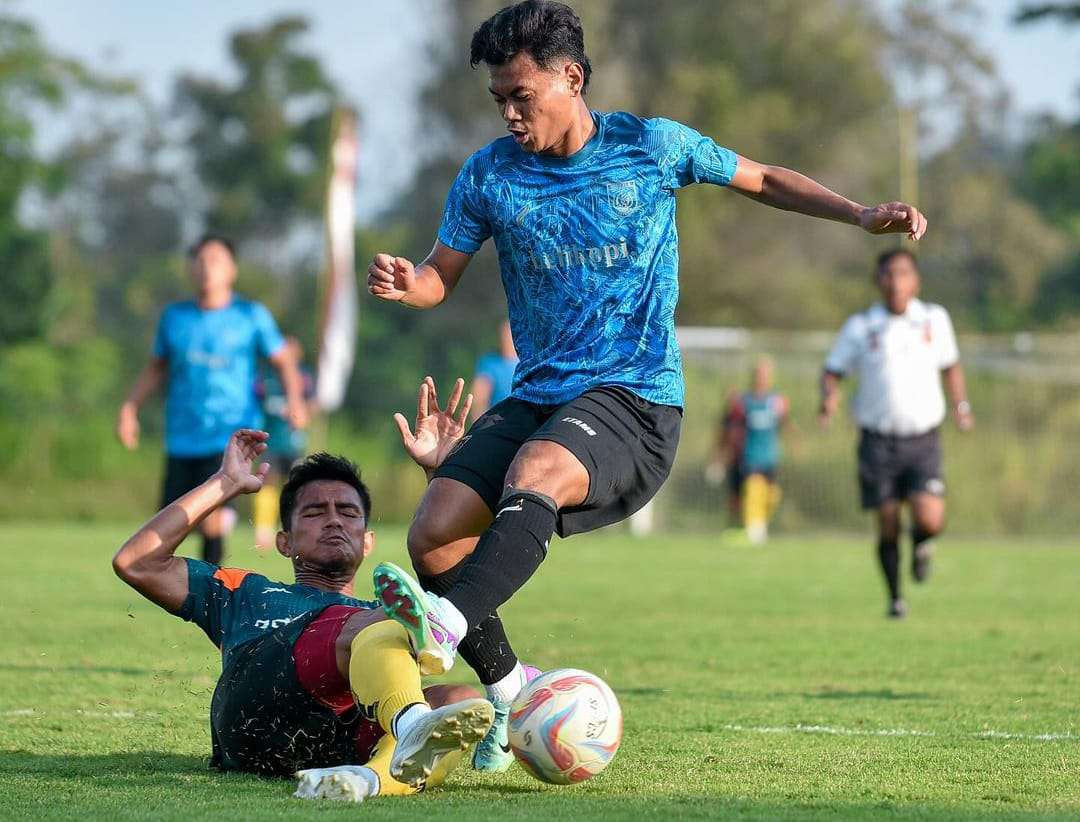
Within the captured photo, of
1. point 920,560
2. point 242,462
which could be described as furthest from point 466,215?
point 920,560

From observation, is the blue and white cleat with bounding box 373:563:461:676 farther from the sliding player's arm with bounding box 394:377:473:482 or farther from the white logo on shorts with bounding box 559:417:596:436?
the sliding player's arm with bounding box 394:377:473:482

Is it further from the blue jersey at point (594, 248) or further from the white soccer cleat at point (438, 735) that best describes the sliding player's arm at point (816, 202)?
the white soccer cleat at point (438, 735)

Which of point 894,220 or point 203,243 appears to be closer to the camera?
point 894,220

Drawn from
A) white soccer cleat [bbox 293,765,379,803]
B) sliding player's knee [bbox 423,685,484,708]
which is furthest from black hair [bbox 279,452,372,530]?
white soccer cleat [bbox 293,765,379,803]

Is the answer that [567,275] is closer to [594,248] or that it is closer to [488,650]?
[594,248]

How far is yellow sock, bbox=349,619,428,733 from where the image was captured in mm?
4191

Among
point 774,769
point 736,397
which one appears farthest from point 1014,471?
point 774,769

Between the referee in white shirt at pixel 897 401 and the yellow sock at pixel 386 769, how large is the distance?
714 centimetres

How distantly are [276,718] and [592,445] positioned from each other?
3.79 feet

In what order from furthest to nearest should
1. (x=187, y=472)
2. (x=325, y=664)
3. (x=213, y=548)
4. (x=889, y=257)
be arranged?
(x=889, y=257), (x=187, y=472), (x=213, y=548), (x=325, y=664)

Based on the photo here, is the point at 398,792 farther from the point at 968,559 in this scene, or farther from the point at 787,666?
the point at 968,559

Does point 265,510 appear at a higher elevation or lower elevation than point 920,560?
higher

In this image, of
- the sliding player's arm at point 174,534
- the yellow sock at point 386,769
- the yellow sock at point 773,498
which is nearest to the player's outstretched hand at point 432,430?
the sliding player's arm at point 174,534

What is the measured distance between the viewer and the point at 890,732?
5.80m
